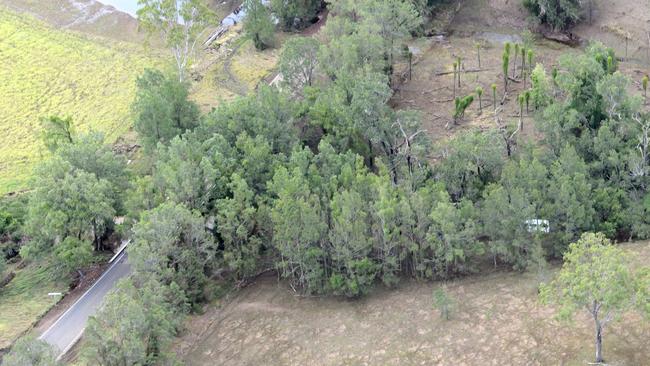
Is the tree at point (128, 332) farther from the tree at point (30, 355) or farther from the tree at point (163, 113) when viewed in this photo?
the tree at point (163, 113)

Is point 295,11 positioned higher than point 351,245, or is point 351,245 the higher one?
point 295,11

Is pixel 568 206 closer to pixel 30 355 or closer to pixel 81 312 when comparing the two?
pixel 81 312

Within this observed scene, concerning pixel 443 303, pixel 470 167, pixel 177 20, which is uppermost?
pixel 177 20

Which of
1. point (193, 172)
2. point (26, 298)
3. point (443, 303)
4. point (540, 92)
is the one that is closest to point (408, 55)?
point (540, 92)

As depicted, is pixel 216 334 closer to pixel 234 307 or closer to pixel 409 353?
pixel 234 307

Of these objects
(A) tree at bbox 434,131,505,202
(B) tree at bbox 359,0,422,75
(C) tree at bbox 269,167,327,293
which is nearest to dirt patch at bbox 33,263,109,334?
(C) tree at bbox 269,167,327,293

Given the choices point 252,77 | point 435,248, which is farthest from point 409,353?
point 252,77
